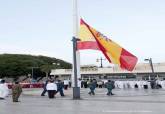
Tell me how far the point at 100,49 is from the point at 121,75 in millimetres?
73699

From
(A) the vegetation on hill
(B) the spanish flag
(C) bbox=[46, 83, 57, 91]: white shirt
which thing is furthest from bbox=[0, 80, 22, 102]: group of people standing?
(A) the vegetation on hill

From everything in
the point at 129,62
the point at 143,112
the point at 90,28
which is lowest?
the point at 143,112

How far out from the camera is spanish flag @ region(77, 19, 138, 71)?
93.8ft

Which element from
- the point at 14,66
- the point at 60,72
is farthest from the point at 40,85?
the point at 14,66

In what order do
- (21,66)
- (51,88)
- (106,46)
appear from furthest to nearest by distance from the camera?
(21,66)
(51,88)
(106,46)

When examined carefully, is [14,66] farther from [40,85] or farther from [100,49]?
[100,49]

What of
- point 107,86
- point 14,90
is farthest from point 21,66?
point 14,90

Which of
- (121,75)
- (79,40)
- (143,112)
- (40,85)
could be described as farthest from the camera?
Answer: (121,75)

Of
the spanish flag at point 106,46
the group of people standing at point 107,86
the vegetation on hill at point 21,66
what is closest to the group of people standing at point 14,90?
the spanish flag at point 106,46

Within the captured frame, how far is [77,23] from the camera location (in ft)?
107

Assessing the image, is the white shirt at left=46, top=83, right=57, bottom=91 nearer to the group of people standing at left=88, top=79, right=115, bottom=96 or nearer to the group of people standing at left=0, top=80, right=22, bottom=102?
the group of people standing at left=0, top=80, right=22, bottom=102

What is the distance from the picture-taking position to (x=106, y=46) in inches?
1131

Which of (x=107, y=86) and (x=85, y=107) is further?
(x=107, y=86)

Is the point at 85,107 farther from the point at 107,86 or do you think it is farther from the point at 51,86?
the point at 107,86
